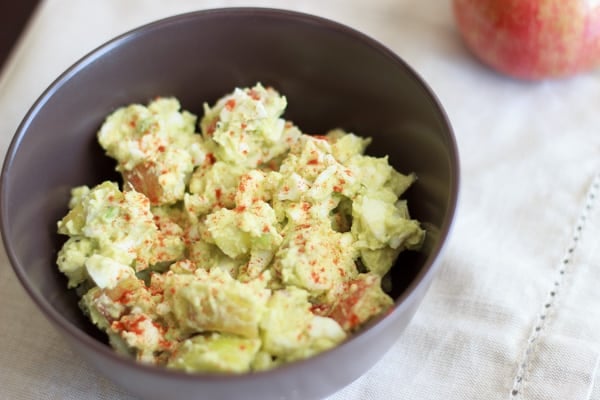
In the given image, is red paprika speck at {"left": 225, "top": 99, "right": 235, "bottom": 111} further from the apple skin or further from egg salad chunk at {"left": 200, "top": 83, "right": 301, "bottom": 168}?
the apple skin

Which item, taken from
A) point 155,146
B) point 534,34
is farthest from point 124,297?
point 534,34

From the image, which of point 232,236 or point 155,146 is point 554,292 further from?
point 155,146

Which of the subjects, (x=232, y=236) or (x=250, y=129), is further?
(x=250, y=129)

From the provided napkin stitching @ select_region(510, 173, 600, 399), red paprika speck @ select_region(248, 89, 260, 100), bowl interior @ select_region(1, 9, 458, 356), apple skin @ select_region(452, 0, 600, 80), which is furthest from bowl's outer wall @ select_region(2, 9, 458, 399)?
apple skin @ select_region(452, 0, 600, 80)

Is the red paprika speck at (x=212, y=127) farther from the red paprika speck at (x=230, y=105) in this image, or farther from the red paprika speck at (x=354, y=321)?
the red paprika speck at (x=354, y=321)

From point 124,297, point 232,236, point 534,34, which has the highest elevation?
point 534,34

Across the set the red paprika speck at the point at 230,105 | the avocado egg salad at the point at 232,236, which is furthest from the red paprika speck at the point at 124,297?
the red paprika speck at the point at 230,105
